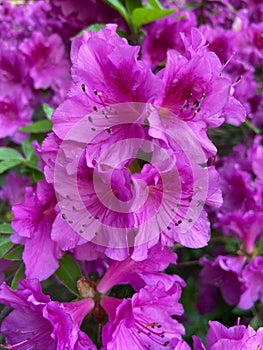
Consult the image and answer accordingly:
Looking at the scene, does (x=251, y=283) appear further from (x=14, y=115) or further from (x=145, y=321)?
(x=14, y=115)

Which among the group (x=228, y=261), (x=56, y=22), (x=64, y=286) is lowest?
(x=228, y=261)

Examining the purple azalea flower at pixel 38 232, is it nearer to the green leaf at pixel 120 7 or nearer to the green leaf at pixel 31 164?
the green leaf at pixel 31 164

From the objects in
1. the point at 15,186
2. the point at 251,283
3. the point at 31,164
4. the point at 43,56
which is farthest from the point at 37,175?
the point at 251,283

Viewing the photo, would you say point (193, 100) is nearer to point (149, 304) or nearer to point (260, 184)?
point (149, 304)

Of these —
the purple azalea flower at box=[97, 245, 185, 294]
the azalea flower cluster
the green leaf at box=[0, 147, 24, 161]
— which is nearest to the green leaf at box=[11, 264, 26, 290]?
the azalea flower cluster

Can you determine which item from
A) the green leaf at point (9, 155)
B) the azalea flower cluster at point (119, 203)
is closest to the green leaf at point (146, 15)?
the azalea flower cluster at point (119, 203)

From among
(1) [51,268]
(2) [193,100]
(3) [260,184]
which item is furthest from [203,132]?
(3) [260,184]
